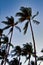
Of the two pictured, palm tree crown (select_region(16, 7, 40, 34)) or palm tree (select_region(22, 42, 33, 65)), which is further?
palm tree (select_region(22, 42, 33, 65))

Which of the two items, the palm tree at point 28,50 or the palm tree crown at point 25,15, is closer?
the palm tree crown at point 25,15

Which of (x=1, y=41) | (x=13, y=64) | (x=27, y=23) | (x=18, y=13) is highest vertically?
(x=18, y=13)

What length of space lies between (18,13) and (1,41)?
12.8 meters

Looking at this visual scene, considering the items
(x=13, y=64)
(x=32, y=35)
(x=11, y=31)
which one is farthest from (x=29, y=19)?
(x=13, y=64)

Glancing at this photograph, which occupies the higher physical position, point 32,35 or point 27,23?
point 27,23

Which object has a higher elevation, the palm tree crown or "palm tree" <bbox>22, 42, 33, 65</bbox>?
the palm tree crown

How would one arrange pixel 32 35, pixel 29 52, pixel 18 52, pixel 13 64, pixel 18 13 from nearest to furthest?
pixel 32 35, pixel 18 13, pixel 29 52, pixel 18 52, pixel 13 64

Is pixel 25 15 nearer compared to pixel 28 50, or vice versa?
pixel 25 15

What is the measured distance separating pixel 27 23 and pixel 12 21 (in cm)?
1148

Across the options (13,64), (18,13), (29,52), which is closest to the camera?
(18,13)

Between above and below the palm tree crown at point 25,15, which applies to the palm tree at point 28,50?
below

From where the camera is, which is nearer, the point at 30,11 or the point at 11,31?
the point at 30,11

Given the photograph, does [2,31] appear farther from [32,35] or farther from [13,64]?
[13,64]

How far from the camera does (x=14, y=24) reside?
52.0 m
